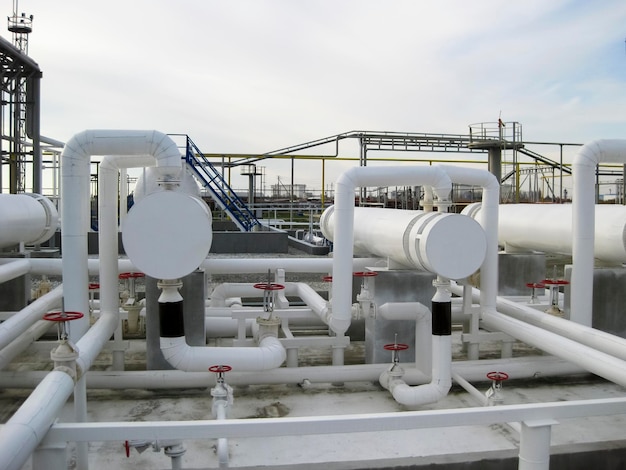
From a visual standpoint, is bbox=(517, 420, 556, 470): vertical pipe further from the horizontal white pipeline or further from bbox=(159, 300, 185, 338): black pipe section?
bbox=(159, 300, 185, 338): black pipe section

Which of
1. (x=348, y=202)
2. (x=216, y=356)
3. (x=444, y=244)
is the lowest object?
(x=216, y=356)

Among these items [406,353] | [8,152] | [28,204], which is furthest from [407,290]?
[8,152]

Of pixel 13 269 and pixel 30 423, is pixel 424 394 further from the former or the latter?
pixel 13 269

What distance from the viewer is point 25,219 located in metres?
7.46

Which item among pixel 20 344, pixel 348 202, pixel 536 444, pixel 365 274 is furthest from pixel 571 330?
pixel 20 344

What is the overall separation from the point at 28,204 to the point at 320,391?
484 centimetres

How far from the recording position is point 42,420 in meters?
3.31

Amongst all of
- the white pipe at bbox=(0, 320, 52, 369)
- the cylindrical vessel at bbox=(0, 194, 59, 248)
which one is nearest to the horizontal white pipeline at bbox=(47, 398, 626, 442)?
the white pipe at bbox=(0, 320, 52, 369)

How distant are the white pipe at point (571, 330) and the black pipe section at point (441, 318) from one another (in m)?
1.41

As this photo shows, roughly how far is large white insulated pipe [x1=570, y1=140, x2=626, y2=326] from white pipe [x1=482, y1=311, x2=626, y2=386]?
2.82 feet

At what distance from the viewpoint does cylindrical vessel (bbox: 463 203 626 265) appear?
6.64 m

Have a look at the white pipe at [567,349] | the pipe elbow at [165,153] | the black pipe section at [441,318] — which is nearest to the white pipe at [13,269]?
the pipe elbow at [165,153]

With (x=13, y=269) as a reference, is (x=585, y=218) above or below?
above

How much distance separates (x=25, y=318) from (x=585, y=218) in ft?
20.3
